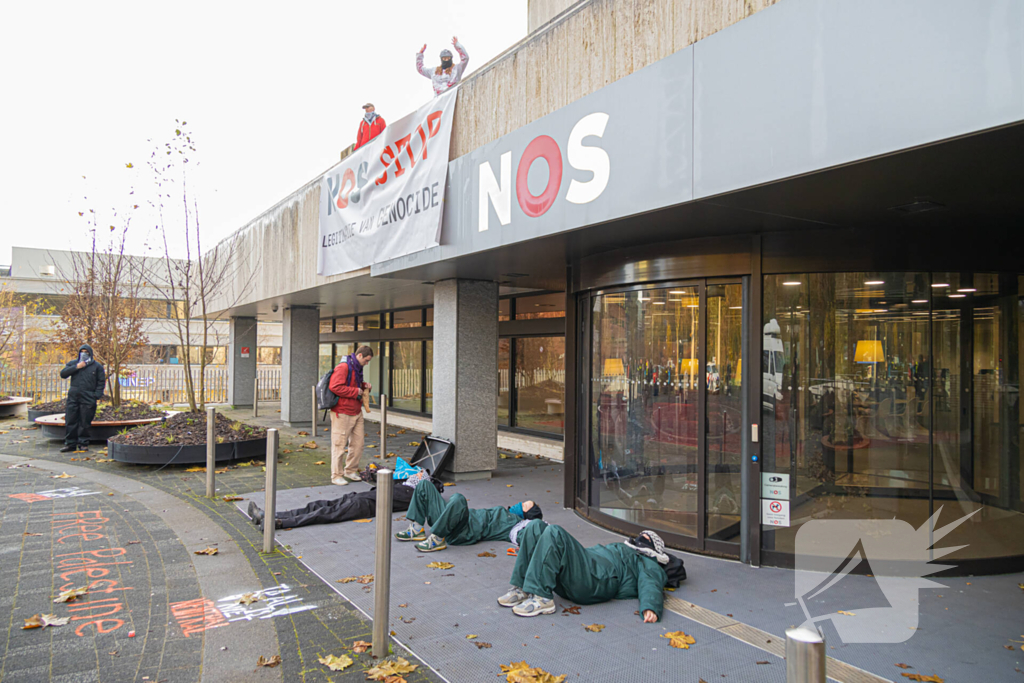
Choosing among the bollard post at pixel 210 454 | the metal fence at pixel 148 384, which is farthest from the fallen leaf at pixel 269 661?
the metal fence at pixel 148 384

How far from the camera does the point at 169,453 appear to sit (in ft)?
35.2

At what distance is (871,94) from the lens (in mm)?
3643

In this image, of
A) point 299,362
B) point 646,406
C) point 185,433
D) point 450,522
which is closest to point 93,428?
point 185,433

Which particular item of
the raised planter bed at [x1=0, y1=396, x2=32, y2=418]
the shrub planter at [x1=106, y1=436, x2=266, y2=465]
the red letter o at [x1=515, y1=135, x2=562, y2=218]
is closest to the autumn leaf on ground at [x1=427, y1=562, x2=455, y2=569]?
the red letter o at [x1=515, y1=135, x2=562, y2=218]

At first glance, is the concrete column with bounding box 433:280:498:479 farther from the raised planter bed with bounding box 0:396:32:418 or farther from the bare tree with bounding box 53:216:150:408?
the raised planter bed with bounding box 0:396:32:418

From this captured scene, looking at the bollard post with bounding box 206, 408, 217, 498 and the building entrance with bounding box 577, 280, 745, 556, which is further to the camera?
the bollard post with bounding box 206, 408, 217, 498

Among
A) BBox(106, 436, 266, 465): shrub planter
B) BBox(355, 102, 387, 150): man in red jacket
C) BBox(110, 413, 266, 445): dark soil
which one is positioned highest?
BBox(355, 102, 387, 150): man in red jacket

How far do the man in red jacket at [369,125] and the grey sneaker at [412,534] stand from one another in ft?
21.0

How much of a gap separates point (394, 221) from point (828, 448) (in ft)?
20.3

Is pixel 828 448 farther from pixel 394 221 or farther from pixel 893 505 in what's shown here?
pixel 394 221

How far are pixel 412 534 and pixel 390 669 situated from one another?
2953 millimetres

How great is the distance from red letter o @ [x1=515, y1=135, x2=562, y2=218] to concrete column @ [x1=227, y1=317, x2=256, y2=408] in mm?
18137

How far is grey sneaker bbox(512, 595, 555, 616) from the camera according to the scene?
4.67 m

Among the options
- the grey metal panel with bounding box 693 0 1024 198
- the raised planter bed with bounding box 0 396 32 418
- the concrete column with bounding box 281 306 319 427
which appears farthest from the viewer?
the raised planter bed with bounding box 0 396 32 418
